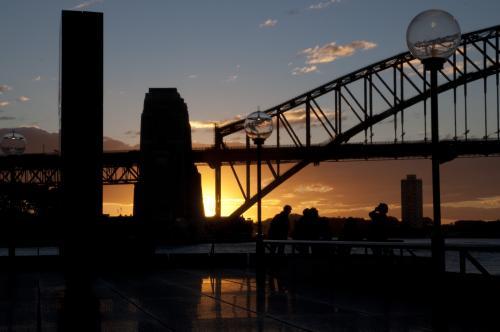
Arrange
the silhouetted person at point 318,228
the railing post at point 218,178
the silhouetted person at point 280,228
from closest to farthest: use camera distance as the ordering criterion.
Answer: the silhouetted person at point 318,228 → the silhouetted person at point 280,228 → the railing post at point 218,178

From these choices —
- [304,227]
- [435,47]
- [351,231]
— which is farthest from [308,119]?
[435,47]

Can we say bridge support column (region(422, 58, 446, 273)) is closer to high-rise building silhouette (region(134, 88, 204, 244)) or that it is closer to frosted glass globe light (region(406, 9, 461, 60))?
frosted glass globe light (region(406, 9, 461, 60))

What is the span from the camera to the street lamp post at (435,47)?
28.7 feet

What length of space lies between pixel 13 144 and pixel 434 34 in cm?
1578

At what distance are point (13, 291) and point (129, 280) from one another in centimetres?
330

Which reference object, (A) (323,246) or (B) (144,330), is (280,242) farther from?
(B) (144,330)

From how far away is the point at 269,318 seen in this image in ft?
35.4

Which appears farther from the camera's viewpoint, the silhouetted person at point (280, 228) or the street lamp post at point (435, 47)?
the silhouetted person at point (280, 228)

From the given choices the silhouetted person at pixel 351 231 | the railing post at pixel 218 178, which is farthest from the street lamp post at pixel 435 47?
the railing post at pixel 218 178

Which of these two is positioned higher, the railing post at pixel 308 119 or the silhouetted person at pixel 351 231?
the railing post at pixel 308 119

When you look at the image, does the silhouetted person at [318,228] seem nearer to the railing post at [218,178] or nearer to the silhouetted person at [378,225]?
the silhouetted person at [378,225]

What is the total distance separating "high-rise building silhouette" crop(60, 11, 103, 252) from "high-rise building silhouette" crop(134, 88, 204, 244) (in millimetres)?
74751

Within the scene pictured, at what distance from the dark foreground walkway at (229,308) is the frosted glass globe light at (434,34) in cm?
243

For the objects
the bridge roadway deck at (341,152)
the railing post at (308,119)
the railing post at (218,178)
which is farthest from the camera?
the railing post at (218,178)
